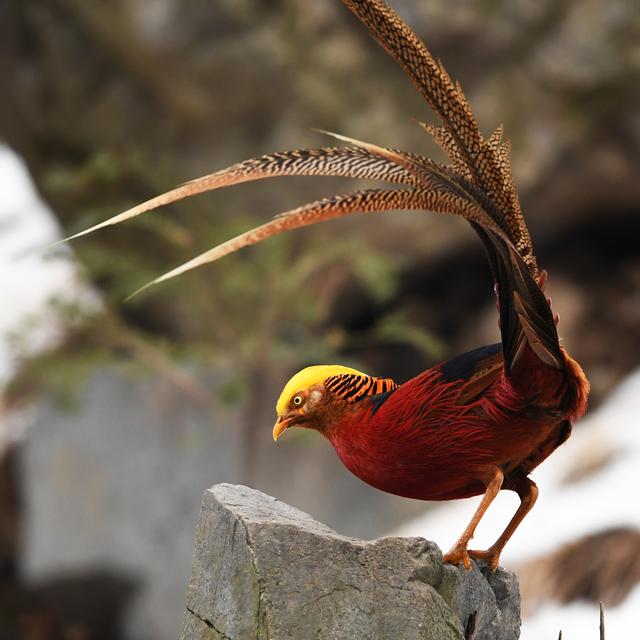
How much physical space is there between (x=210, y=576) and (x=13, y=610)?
4.93 meters

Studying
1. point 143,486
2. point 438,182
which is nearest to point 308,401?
point 438,182

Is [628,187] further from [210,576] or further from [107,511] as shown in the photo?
[210,576]

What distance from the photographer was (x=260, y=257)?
4820 mm

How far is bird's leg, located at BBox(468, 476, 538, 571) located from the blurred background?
5.92ft

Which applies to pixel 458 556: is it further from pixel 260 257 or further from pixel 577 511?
pixel 260 257

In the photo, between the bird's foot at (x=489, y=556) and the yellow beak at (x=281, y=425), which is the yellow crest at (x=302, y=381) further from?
the bird's foot at (x=489, y=556)

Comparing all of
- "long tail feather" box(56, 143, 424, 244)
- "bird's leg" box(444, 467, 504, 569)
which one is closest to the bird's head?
"bird's leg" box(444, 467, 504, 569)

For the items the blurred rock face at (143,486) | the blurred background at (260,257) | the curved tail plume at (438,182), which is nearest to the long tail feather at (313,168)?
the curved tail plume at (438,182)

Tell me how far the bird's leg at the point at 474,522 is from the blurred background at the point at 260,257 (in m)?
1.91

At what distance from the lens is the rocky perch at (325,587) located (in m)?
1.76

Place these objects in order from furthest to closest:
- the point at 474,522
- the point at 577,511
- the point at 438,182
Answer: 1. the point at 577,511
2. the point at 474,522
3. the point at 438,182

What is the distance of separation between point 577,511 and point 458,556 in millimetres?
2016

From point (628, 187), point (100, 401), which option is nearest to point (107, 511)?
point (100, 401)

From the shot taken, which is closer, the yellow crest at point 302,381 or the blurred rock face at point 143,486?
the yellow crest at point 302,381
